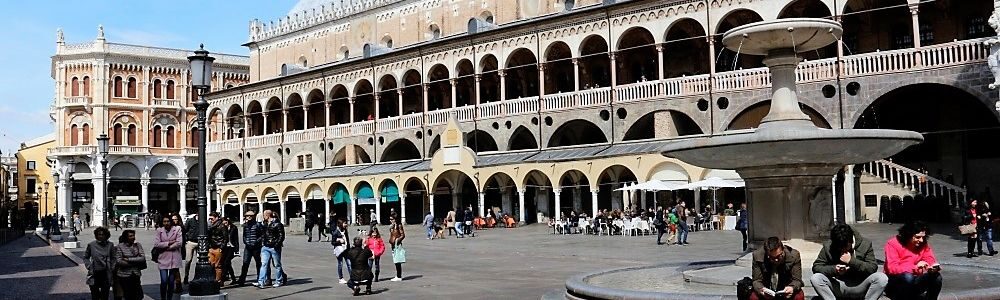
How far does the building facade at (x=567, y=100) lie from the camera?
3195 cm

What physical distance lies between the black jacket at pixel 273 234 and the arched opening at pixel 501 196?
Answer: 80.1 feet

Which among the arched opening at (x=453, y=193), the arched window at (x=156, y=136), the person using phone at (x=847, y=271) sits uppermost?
the arched window at (x=156, y=136)

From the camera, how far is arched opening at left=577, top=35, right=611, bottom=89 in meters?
41.0

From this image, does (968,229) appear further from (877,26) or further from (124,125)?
(124,125)

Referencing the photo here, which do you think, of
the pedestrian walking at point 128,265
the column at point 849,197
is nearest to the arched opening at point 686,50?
the column at point 849,197

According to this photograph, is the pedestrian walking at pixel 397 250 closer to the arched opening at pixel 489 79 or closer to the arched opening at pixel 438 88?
the arched opening at pixel 489 79

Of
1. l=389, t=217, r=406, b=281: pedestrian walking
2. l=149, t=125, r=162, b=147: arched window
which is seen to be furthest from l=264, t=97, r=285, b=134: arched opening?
l=389, t=217, r=406, b=281: pedestrian walking

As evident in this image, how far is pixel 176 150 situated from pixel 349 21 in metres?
25.4

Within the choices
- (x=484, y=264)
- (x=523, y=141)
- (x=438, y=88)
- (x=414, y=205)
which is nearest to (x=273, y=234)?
(x=484, y=264)

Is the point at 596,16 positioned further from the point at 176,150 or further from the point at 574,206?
the point at 176,150

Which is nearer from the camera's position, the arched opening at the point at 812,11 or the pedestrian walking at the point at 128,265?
the pedestrian walking at the point at 128,265

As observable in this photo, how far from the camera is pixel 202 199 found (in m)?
14.9

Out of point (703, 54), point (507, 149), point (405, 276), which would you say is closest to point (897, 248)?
point (405, 276)

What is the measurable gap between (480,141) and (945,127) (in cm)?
2162
